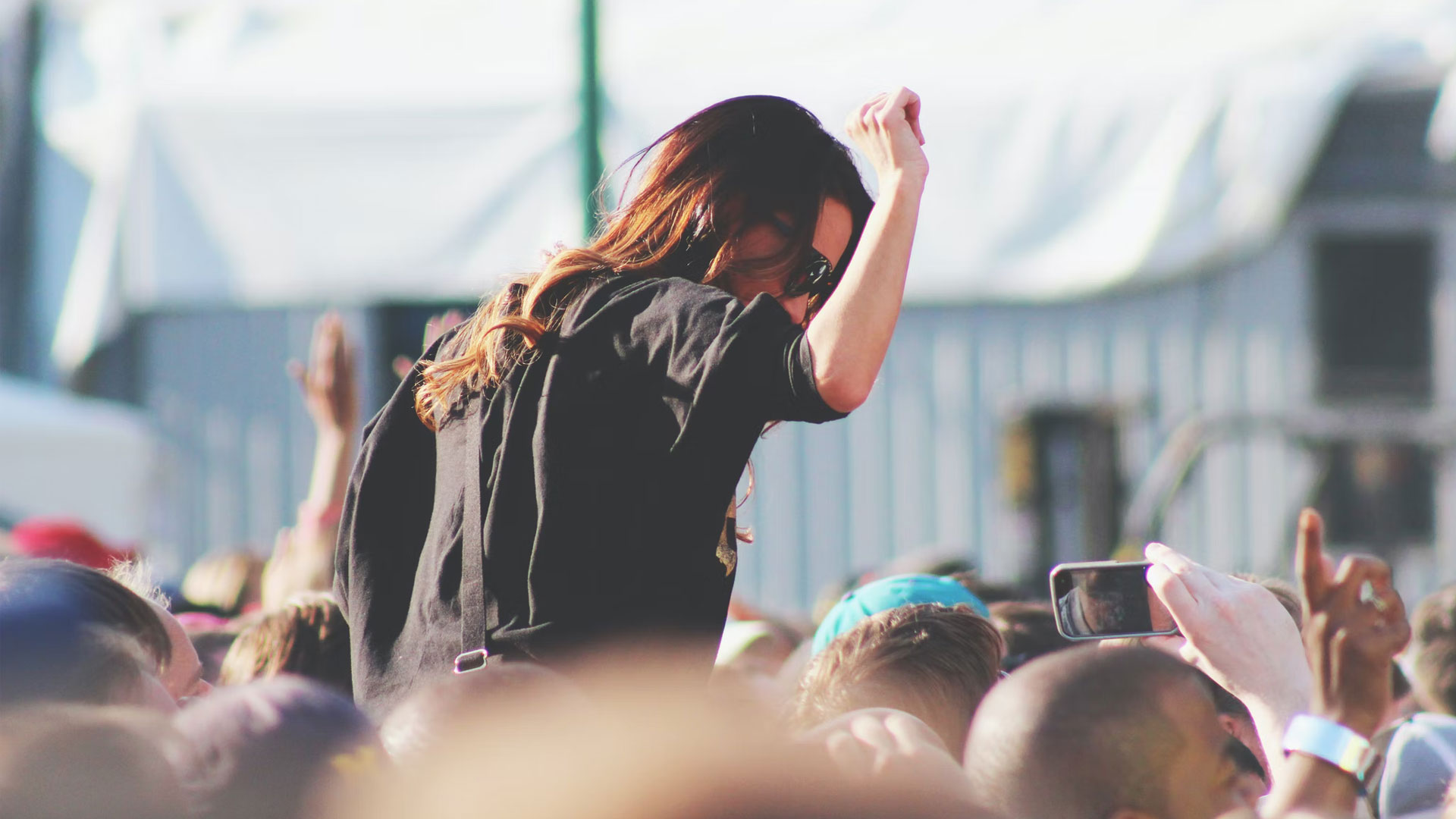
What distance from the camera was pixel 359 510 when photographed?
6.68 ft

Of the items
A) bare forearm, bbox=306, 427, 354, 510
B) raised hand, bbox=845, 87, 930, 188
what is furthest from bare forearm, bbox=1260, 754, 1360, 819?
bare forearm, bbox=306, 427, 354, 510

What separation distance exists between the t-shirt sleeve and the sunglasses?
0.71 ft

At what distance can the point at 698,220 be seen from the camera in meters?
1.96

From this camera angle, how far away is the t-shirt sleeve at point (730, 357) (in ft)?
5.64

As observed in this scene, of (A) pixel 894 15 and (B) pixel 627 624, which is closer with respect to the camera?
(B) pixel 627 624

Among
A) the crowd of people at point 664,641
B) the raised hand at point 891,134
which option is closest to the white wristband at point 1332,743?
the crowd of people at point 664,641

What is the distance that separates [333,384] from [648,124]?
4924 mm

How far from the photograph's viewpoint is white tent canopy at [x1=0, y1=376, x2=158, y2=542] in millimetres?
7074

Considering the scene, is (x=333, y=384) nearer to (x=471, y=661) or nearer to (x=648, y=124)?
(x=471, y=661)

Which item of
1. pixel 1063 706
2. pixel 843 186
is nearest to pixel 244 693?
pixel 1063 706

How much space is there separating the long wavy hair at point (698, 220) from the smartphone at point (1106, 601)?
0.57m

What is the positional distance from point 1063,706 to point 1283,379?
7871 millimetres

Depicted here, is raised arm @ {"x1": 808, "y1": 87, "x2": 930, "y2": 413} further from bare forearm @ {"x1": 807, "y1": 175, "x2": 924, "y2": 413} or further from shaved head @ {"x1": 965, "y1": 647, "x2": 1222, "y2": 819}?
shaved head @ {"x1": 965, "y1": 647, "x2": 1222, "y2": 819}

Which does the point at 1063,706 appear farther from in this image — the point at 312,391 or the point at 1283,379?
the point at 1283,379
